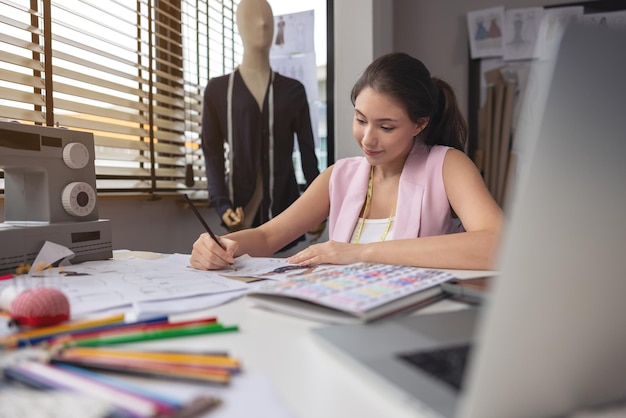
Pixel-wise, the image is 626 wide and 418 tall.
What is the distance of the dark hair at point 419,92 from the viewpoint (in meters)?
1.46

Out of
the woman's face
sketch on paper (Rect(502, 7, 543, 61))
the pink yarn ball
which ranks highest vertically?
sketch on paper (Rect(502, 7, 543, 61))

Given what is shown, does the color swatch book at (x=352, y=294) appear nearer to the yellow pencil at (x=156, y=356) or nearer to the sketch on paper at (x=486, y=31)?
the yellow pencil at (x=156, y=356)

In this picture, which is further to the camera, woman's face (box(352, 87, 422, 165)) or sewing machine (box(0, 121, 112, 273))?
woman's face (box(352, 87, 422, 165))

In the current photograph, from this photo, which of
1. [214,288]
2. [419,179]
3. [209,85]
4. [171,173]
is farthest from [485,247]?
[171,173]

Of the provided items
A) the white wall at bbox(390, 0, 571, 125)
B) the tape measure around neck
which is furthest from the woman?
the white wall at bbox(390, 0, 571, 125)

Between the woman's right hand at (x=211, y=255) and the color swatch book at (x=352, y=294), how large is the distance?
1.08 ft

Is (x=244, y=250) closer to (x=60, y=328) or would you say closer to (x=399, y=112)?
(x=399, y=112)

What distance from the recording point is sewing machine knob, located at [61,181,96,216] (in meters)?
1.19

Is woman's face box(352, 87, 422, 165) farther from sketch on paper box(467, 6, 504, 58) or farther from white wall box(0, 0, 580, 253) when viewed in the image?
sketch on paper box(467, 6, 504, 58)

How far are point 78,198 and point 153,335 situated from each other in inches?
31.3

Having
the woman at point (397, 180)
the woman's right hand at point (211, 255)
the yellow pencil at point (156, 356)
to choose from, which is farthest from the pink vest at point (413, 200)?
→ the yellow pencil at point (156, 356)

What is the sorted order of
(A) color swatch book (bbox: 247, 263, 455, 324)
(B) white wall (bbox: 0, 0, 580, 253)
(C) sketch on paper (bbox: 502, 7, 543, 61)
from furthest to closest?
(C) sketch on paper (bbox: 502, 7, 543, 61), (B) white wall (bbox: 0, 0, 580, 253), (A) color swatch book (bbox: 247, 263, 455, 324)

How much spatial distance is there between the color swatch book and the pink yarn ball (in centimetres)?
24

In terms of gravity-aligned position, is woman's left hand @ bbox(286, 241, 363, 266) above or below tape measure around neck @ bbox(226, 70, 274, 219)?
below
